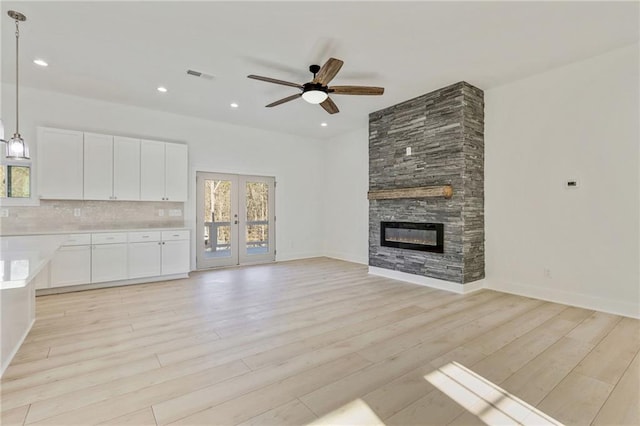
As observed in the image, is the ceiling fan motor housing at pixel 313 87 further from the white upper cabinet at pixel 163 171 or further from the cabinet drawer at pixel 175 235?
the cabinet drawer at pixel 175 235

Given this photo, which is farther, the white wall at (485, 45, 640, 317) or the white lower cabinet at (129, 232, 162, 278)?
the white lower cabinet at (129, 232, 162, 278)

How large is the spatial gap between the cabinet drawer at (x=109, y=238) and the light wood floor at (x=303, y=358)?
900mm

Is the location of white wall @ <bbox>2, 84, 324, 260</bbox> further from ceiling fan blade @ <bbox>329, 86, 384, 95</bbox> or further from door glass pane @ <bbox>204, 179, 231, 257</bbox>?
ceiling fan blade @ <bbox>329, 86, 384, 95</bbox>

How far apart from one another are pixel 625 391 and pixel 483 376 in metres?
0.88

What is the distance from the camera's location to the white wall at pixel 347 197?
6.98 m

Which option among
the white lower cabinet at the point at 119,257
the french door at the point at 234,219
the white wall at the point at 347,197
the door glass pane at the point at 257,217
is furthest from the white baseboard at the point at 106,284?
the white wall at the point at 347,197

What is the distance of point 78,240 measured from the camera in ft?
15.0

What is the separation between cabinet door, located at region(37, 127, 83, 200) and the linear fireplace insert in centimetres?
517


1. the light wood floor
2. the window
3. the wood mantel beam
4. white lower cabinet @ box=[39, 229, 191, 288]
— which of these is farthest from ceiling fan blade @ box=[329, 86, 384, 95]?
the window

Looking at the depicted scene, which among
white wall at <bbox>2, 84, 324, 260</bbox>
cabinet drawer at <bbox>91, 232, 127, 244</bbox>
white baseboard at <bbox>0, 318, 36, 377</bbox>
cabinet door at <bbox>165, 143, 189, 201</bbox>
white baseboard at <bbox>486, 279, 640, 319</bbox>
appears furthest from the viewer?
cabinet door at <bbox>165, 143, 189, 201</bbox>

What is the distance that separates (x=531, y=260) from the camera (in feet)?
14.0

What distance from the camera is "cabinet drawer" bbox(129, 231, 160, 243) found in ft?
16.4

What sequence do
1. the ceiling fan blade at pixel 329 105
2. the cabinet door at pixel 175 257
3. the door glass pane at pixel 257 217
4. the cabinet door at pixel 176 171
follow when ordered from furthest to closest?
the door glass pane at pixel 257 217 < the cabinet door at pixel 176 171 < the cabinet door at pixel 175 257 < the ceiling fan blade at pixel 329 105

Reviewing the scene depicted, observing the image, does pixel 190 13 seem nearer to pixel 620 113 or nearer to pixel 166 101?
pixel 166 101
